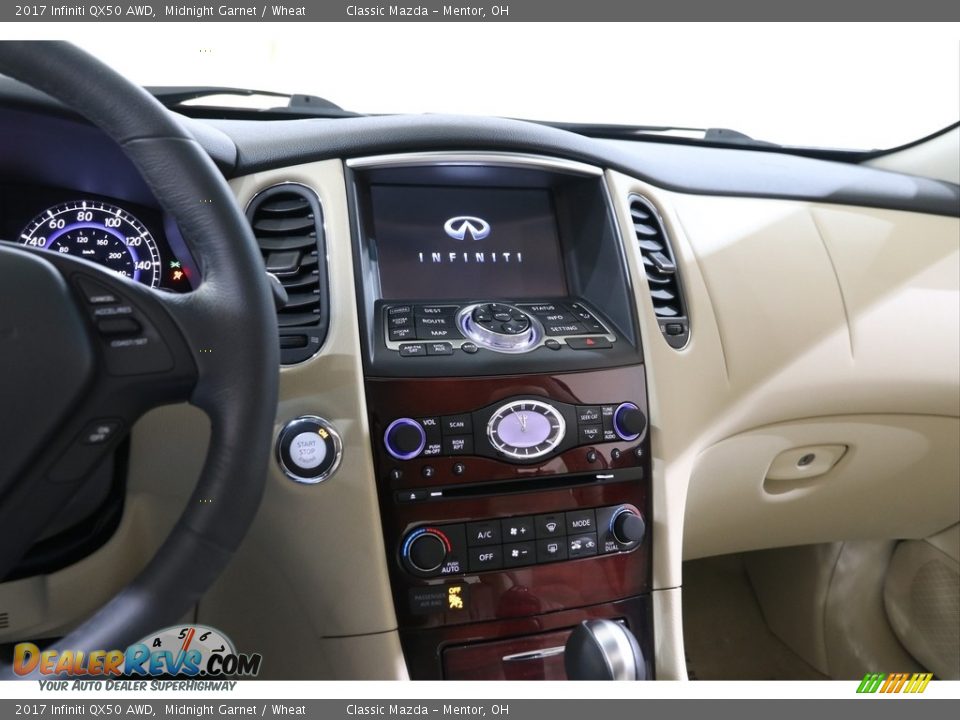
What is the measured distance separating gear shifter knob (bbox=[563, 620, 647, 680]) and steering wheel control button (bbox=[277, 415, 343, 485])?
1.25 ft

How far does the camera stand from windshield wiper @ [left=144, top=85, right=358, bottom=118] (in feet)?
4.32

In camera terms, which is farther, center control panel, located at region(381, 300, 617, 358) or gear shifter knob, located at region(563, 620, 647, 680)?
center control panel, located at region(381, 300, 617, 358)

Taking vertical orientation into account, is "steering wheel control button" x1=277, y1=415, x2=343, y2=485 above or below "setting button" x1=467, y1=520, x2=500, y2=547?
above

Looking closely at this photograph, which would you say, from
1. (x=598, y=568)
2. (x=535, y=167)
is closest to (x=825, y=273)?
(x=535, y=167)

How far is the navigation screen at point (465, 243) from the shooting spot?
1.23 meters

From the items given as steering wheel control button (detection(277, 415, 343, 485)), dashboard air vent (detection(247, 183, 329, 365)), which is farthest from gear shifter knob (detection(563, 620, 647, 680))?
dashboard air vent (detection(247, 183, 329, 365))

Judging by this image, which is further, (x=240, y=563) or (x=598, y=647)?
(x=240, y=563)

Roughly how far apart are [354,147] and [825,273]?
0.82 meters

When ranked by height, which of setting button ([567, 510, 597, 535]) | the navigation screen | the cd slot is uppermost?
the navigation screen

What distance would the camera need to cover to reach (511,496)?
1125 mm

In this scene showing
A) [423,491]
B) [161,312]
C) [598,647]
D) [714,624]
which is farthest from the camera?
[714,624]

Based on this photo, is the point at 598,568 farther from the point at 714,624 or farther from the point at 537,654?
the point at 714,624

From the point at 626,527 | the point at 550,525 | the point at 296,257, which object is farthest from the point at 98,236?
the point at 626,527

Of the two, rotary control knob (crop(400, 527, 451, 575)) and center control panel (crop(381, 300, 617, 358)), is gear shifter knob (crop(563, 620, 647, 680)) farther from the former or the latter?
center control panel (crop(381, 300, 617, 358))
